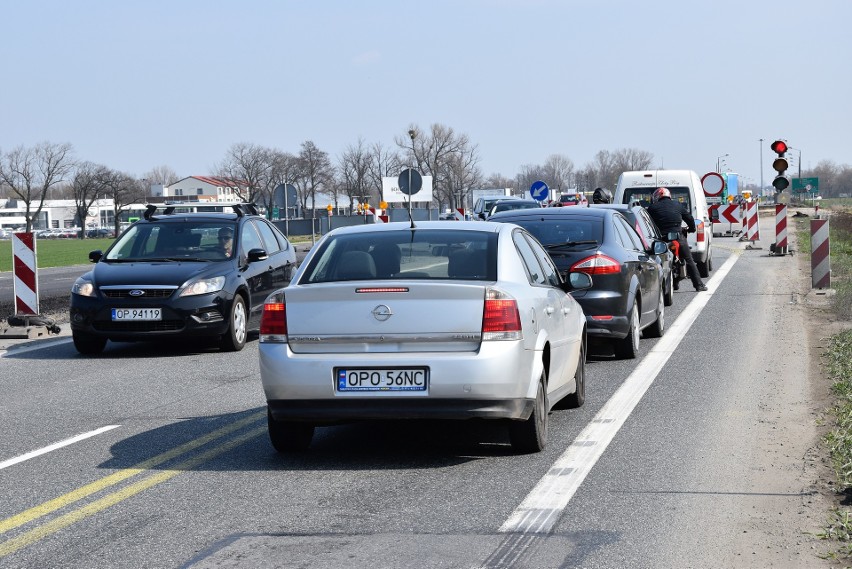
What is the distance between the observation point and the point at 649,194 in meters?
26.4

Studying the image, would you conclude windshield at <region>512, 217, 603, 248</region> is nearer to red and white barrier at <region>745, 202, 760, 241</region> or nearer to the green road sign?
red and white barrier at <region>745, 202, 760, 241</region>

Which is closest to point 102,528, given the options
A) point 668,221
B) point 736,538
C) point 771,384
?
point 736,538

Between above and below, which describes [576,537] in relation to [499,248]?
below

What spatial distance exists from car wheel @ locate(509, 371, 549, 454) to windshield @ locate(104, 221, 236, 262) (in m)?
7.89

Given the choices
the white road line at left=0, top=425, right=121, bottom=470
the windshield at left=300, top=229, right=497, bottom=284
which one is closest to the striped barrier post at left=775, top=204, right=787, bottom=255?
the windshield at left=300, top=229, right=497, bottom=284

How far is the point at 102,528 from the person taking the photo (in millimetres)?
5953

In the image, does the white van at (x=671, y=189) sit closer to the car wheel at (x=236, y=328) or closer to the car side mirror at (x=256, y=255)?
the car side mirror at (x=256, y=255)

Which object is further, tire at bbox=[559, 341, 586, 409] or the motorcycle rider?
the motorcycle rider

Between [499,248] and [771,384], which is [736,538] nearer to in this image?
[499,248]

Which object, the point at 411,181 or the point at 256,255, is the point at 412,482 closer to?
the point at 256,255

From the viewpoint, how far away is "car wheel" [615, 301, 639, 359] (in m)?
12.9

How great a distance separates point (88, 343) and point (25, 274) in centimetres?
296

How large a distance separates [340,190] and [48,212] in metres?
89.5

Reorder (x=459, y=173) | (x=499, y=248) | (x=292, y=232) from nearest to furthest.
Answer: (x=499, y=248) < (x=292, y=232) < (x=459, y=173)
